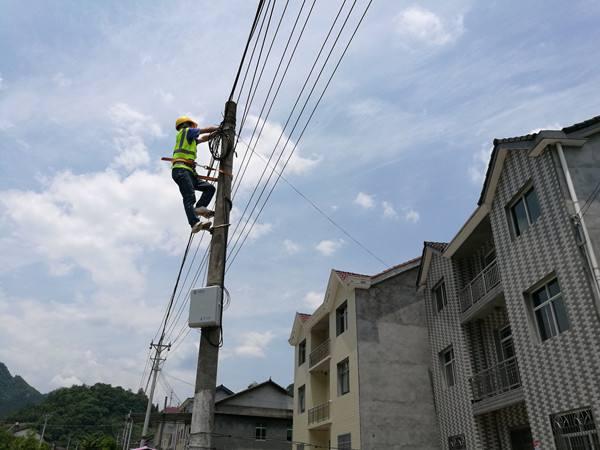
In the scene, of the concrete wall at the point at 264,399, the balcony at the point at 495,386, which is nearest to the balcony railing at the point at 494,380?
the balcony at the point at 495,386

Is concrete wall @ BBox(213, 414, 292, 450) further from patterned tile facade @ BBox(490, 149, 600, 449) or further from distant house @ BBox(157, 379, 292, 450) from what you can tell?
patterned tile facade @ BBox(490, 149, 600, 449)

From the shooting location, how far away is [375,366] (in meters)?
19.2

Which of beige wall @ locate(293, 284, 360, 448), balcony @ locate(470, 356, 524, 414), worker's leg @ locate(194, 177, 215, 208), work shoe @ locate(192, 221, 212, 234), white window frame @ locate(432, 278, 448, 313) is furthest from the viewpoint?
beige wall @ locate(293, 284, 360, 448)

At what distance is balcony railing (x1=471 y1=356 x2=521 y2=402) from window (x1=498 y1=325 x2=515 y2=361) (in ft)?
0.90

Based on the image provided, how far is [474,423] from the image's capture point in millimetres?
14930

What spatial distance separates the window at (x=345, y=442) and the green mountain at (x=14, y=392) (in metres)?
146

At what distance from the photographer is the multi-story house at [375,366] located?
18234 mm

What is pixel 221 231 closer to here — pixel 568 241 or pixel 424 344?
pixel 568 241

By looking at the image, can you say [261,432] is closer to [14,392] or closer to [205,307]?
[205,307]

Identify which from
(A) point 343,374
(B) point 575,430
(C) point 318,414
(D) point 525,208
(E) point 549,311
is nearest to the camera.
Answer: (B) point 575,430

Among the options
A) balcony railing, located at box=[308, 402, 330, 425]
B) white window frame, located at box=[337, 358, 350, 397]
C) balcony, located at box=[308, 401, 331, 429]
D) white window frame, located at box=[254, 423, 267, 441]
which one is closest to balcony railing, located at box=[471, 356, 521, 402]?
white window frame, located at box=[337, 358, 350, 397]

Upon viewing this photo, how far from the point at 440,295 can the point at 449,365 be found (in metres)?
2.52

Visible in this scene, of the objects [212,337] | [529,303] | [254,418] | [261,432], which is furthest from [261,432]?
[212,337]

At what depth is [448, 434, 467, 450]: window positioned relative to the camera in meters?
15.7
